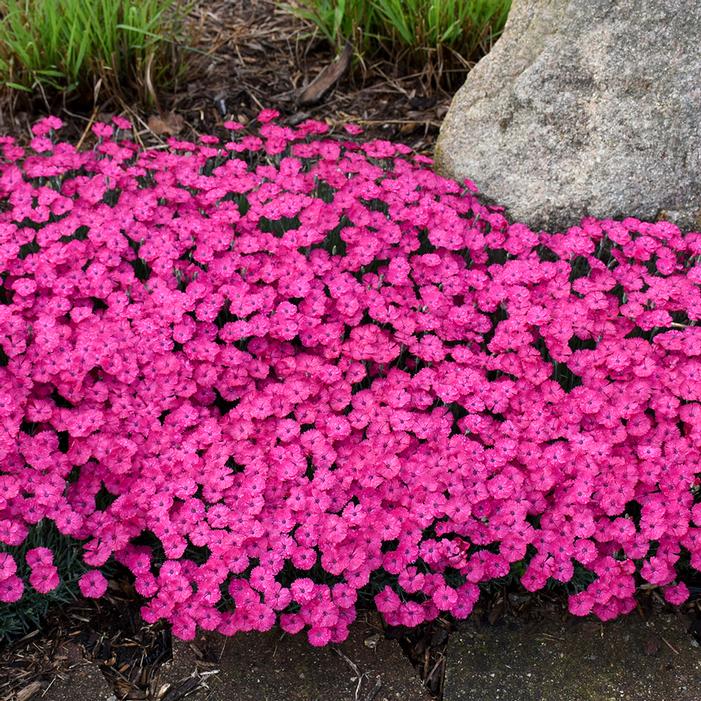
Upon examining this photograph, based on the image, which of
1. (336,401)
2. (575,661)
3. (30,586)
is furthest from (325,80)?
(575,661)

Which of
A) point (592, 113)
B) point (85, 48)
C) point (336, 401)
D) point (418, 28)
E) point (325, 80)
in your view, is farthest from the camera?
point (325, 80)

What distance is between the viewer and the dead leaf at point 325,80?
5195mm

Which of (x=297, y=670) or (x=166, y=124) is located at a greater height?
(x=166, y=124)

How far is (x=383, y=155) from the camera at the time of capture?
4238 millimetres

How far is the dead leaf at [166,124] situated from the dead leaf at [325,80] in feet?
2.36

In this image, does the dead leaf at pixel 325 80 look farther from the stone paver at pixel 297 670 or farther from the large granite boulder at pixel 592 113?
the stone paver at pixel 297 670

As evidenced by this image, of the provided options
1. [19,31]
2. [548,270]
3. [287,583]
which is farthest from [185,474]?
[19,31]

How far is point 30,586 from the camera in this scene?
2.88 meters

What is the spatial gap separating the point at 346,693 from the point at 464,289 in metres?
1.62

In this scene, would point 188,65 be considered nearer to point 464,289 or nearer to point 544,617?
point 464,289

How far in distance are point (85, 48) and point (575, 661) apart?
12.4 feet

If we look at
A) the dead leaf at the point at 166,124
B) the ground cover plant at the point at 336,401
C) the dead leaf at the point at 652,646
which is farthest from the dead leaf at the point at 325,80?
the dead leaf at the point at 652,646

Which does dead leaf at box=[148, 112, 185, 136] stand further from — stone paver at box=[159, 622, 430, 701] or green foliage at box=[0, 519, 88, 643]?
stone paver at box=[159, 622, 430, 701]

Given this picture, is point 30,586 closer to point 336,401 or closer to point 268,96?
point 336,401
